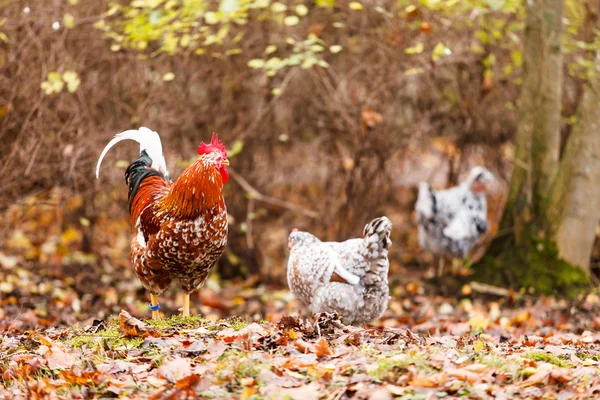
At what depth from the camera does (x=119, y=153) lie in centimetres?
879

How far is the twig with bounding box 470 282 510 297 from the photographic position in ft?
28.3

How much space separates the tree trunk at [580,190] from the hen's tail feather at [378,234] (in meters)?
3.92

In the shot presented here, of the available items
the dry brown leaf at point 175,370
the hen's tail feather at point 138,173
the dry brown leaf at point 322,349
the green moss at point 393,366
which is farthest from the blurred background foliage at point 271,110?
the green moss at point 393,366

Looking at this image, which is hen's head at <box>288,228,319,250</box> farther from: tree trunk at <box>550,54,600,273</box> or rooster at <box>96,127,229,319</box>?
tree trunk at <box>550,54,600,273</box>

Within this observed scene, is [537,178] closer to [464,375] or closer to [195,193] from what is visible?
[195,193]

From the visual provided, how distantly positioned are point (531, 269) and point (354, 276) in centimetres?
392

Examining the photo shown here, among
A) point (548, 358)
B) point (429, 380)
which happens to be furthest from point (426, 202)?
point (429, 380)

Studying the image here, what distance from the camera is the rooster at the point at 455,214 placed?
9.22 m

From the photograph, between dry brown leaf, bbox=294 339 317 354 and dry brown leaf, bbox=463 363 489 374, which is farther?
dry brown leaf, bbox=294 339 317 354

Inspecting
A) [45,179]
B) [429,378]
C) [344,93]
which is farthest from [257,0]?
[429,378]

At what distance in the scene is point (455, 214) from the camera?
30.4 ft

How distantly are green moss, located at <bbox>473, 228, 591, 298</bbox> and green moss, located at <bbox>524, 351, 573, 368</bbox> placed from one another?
13.4 ft

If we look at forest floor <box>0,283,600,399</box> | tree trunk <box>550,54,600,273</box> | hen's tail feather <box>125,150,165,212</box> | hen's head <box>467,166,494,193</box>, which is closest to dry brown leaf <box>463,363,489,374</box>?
forest floor <box>0,283,600,399</box>

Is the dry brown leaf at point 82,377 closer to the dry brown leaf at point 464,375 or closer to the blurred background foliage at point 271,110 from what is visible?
the dry brown leaf at point 464,375
